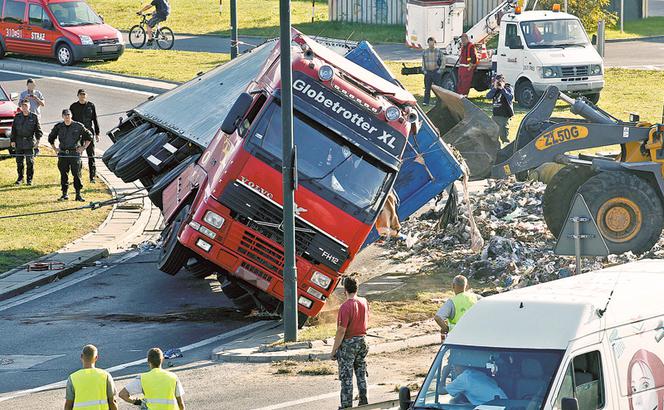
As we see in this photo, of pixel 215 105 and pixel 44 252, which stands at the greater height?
pixel 215 105

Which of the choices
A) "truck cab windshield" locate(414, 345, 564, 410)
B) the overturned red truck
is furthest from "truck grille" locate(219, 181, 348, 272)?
"truck cab windshield" locate(414, 345, 564, 410)

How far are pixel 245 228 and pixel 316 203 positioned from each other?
0.97 metres

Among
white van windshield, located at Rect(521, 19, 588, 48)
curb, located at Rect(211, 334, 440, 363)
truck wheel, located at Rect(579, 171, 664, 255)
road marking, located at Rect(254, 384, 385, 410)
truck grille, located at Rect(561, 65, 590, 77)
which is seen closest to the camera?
road marking, located at Rect(254, 384, 385, 410)

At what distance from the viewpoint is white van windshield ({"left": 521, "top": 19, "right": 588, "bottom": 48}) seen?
37156mm

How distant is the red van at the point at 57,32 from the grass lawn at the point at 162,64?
54 cm

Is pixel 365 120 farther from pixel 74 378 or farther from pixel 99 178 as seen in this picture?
pixel 99 178

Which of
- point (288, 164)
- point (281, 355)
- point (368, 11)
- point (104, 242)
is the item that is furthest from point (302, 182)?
point (368, 11)

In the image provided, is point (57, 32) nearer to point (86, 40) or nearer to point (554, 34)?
point (86, 40)

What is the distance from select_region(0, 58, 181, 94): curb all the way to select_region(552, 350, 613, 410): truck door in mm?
27314

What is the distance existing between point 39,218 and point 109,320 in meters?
7.18

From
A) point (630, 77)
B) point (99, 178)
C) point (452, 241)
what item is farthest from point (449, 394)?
point (630, 77)

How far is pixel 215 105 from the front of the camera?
2288 centimetres

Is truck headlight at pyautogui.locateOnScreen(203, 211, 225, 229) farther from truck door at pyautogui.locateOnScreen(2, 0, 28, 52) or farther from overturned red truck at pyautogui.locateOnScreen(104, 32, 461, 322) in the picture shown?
truck door at pyautogui.locateOnScreen(2, 0, 28, 52)

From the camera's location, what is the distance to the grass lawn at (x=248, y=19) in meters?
49.0
